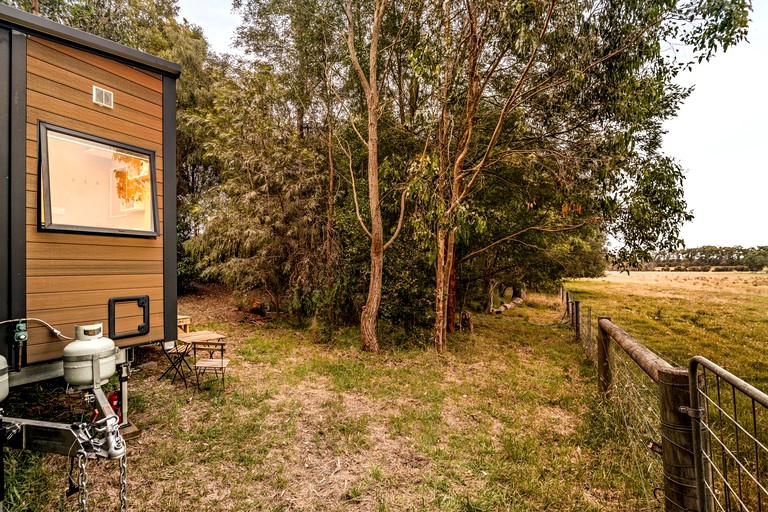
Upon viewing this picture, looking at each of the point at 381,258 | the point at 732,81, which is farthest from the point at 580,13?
the point at 732,81

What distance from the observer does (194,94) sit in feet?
38.7

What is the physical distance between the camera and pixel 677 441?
1974mm

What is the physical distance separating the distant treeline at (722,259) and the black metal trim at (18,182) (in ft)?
45.5

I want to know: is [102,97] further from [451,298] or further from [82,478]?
[451,298]

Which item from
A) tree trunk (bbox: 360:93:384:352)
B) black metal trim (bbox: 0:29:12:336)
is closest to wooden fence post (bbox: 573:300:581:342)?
tree trunk (bbox: 360:93:384:352)

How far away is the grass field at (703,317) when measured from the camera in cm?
732

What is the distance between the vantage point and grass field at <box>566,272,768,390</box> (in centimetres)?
732

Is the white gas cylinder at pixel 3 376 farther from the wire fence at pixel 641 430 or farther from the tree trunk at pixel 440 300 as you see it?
the tree trunk at pixel 440 300

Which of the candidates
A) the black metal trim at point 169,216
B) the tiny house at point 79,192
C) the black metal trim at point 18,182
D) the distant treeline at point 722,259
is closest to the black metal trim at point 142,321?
the tiny house at point 79,192

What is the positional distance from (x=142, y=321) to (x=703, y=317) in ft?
47.1

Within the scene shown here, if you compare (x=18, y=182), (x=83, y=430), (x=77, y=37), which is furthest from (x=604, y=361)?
(x=77, y=37)

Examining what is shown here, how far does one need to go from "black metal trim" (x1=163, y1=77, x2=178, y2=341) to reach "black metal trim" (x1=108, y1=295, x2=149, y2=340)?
0.18 metres

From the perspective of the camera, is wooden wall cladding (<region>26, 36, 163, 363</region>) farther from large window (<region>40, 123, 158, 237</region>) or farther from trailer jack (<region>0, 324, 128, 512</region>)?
trailer jack (<region>0, 324, 128, 512</region>)

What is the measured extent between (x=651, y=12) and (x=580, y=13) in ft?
3.05
